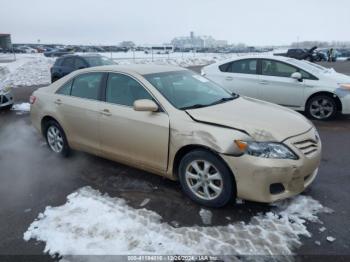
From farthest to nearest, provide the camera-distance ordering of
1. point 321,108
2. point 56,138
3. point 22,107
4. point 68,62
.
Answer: point 68,62 → point 22,107 → point 321,108 → point 56,138

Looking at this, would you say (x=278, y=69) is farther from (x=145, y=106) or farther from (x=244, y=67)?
(x=145, y=106)

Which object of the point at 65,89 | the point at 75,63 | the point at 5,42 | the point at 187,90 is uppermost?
the point at 5,42

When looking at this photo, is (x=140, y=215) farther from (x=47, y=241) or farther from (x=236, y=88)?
(x=236, y=88)

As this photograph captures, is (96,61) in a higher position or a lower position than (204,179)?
higher

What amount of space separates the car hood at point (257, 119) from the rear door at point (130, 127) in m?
0.49

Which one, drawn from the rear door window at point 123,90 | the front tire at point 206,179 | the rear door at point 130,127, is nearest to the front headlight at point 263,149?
the front tire at point 206,179

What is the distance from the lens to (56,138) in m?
5.37

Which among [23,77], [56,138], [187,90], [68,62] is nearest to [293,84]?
[187,90]

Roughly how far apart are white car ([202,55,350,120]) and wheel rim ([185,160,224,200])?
4829 mm

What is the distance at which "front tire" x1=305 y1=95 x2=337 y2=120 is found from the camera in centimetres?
729

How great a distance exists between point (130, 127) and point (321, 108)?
529cm

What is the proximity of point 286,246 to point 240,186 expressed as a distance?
2.33 ft

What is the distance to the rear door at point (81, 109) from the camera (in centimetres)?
455

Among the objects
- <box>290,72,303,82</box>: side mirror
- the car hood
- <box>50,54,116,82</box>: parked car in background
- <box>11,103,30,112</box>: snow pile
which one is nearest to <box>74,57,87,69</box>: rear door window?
<box>50,54,116,82</box>: parked car in background
